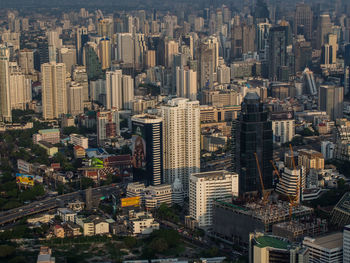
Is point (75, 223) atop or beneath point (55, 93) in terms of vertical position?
beneath

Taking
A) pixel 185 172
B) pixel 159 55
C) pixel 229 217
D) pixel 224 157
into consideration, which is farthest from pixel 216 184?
pixel 159 55

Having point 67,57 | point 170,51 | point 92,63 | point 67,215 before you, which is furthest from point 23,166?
point 170,51

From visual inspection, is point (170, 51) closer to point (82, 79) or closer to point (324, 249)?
point (82, 79)

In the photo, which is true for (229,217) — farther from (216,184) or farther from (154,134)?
(154,134)

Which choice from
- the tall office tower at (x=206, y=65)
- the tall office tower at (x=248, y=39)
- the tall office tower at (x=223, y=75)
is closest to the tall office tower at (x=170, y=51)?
the tall office tower at (x=206, y=65)

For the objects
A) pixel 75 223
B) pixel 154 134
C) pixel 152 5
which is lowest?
pixel 75 223
